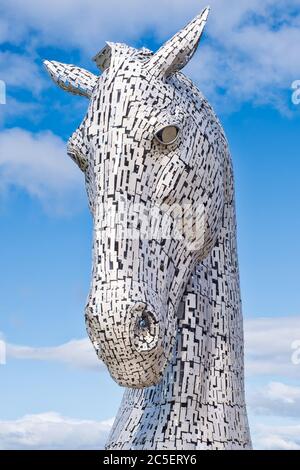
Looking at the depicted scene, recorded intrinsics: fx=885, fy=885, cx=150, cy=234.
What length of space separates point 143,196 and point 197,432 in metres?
1.18

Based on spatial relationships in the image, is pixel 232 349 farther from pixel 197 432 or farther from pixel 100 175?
pixel 100 175

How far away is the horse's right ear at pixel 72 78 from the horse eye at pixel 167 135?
2.08 feet

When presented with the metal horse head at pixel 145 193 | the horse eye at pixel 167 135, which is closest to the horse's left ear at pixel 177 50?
the metal horse head at pixel 145 193

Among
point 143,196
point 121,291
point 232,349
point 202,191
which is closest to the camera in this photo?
point 121,291

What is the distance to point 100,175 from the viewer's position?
388 cm

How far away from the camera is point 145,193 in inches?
153

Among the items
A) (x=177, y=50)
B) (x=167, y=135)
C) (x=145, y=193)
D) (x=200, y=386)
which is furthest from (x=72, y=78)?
(x=200, y=386)

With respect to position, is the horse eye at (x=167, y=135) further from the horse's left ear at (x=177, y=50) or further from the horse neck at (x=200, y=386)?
the horse neck at (x=200, y=386)

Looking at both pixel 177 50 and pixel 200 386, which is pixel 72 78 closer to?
pixel 177 50

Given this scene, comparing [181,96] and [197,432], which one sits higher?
[181,96]

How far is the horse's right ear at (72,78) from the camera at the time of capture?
444 centimetres

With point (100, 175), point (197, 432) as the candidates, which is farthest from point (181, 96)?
point (197, 432)

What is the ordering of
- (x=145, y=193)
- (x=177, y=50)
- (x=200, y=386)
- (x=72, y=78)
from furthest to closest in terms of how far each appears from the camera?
1. (x=72, y=78)
2. (x=200, y=386)
3. (x=177, y=50)
4. (x=145, y=193)

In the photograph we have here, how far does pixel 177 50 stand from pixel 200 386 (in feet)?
5.28
